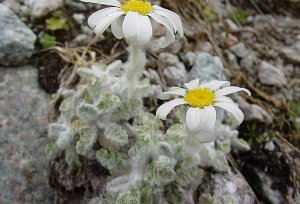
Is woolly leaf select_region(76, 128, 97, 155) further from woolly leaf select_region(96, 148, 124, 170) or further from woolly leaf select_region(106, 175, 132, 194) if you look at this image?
woolly leaf select_region(106, 175, 132, 194)

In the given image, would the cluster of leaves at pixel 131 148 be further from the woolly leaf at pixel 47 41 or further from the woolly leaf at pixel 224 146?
the woolly leaf at pixel 47 41

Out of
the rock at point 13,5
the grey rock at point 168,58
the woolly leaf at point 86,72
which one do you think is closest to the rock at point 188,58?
the grey rock at point 168,58

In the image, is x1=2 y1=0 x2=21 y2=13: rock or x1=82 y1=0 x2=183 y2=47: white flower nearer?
x1=82 y1=0 x2=183 y2=47: white flower

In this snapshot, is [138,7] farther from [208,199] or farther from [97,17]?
[208,199]

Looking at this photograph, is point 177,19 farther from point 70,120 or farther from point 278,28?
point 278,28

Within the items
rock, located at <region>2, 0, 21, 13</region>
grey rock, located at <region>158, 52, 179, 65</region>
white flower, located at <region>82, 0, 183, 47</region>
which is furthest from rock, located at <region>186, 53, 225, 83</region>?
rock, located at <region>2, 0, 21, 13</region>
